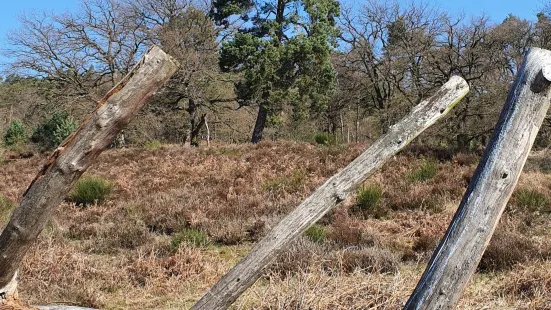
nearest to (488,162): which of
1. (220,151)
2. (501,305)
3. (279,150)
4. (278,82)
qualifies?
(501,305)

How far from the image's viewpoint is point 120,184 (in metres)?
11.0

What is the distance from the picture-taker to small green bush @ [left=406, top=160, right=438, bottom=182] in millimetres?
10296

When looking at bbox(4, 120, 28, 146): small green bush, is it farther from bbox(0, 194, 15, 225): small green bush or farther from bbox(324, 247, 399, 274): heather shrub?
bbox(324, 247, 399, 274): heather shrub

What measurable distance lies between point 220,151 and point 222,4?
50.4 ft

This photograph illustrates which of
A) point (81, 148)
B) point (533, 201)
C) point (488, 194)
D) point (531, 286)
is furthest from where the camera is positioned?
point (533, 201)

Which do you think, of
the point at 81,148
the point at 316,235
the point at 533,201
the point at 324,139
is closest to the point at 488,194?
the point at 81,148

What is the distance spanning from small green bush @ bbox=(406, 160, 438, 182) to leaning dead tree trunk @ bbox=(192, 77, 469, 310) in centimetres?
775

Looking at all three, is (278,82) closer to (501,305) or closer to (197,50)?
(197,50)

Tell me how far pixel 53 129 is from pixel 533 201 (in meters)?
24.1

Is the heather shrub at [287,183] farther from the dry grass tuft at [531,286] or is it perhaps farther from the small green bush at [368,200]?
the dry grass tuft at [531,286]

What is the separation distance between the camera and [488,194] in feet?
6.81

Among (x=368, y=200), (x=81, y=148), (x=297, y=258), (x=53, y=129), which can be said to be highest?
(x=53, y=129)

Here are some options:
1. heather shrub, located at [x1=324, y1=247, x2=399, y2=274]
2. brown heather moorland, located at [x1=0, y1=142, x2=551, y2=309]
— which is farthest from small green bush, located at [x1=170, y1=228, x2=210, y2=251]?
heather shrub, located at [x1=324, y1=247, x2=399, y2=274]

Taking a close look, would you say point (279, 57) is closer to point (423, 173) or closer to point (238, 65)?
point (238, 65)
